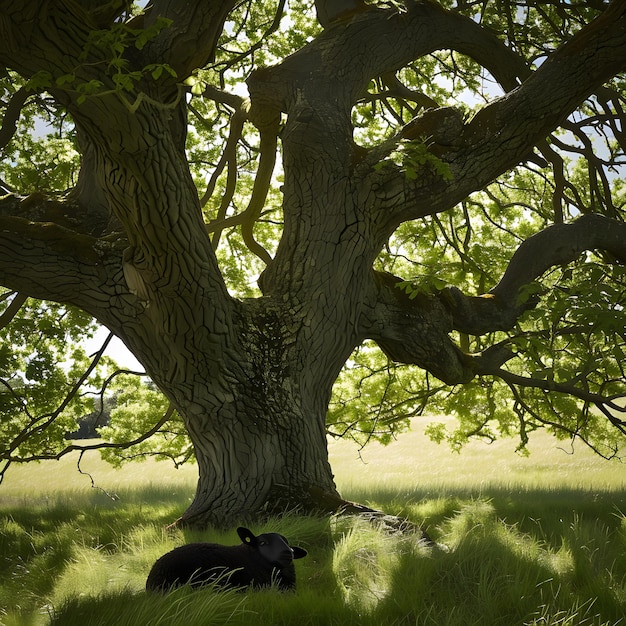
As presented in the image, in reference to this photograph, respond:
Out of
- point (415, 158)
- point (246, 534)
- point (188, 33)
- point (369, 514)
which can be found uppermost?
point (188, 33)

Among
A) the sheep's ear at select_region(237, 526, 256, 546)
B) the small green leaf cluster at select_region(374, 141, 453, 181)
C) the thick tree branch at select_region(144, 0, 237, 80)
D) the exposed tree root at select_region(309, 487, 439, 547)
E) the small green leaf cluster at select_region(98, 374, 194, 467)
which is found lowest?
the exposed tree root at select_region(309, 487, 439, 547)

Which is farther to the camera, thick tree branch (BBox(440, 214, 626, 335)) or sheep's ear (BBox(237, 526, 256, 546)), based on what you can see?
thick tree branch (BBox(440, 214, 626, 335))

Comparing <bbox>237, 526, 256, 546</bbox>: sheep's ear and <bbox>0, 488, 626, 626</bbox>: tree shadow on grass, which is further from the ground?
<bbox>237, 526, 256, 546</bbox>: sheep's ear

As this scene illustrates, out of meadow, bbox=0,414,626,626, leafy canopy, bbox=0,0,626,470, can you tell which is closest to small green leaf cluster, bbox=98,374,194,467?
leafy canopy, bbox=0,0,626,470

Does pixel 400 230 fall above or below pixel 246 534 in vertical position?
above

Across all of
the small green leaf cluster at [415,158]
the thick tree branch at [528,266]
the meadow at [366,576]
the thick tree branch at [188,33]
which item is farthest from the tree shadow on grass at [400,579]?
the thick tree branch at [188,33]

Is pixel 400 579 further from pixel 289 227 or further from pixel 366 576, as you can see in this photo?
pixel 289 227

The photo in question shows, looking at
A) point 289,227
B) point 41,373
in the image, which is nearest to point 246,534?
point 289,227

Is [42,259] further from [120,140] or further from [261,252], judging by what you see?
[261,252]

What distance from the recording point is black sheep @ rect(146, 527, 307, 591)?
121 inches

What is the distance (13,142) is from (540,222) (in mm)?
9754

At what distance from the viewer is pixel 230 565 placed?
10.4 ft

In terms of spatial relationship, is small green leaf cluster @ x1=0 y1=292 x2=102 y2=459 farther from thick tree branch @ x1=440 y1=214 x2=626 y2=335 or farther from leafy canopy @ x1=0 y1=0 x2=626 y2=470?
thick tree branch @ x1=440 y1=214 x2=626 y2=335

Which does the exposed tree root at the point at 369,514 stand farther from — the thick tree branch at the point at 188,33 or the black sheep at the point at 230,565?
the thick tree branch at the point at 188,33
